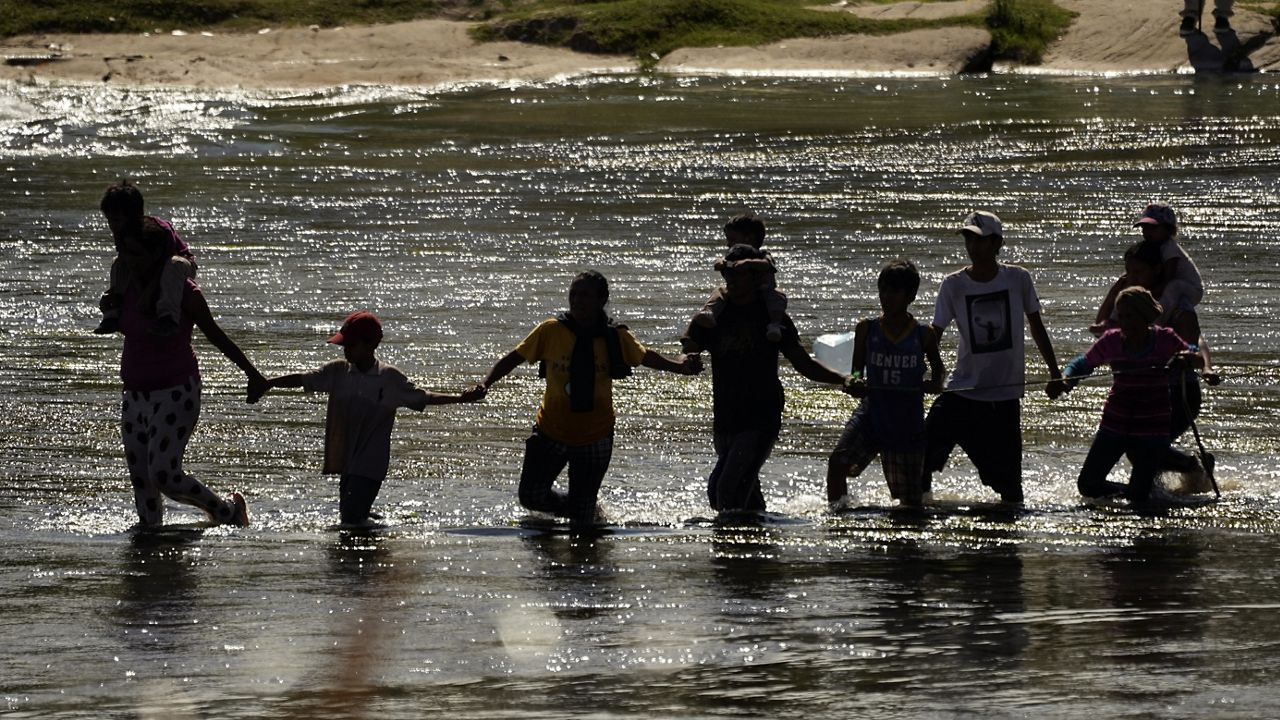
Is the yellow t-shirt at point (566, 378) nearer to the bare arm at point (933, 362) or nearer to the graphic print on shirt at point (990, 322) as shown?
the bare arm at point (933, 362)

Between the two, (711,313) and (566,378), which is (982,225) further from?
(566,378)

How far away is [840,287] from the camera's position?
660 inches

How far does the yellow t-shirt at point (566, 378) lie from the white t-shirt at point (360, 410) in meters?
0.53

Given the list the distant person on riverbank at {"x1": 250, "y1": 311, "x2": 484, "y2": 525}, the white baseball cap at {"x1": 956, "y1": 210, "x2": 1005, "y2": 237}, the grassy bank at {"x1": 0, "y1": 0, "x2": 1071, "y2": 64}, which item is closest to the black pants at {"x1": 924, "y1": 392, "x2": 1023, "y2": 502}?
the white baseball cap at {"x1": 956, "y1": 210, "x2": 1005, "y2": 237}

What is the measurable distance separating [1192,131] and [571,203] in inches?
444

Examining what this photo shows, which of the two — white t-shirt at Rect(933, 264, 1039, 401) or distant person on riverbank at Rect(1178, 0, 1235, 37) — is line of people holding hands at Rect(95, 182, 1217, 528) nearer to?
white t-shirt at Rect(933, 264, 1039, 401)

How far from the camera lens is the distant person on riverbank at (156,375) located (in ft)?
27.2

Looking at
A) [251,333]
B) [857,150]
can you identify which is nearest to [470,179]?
[857,150]

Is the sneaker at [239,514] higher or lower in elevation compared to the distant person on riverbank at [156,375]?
lower

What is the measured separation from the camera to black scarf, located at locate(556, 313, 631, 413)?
8727mm

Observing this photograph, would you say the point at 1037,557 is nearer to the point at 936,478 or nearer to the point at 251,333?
the point at 936,478

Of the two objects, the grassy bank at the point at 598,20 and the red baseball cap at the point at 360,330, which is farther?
the grassy bank at the point at 598,20

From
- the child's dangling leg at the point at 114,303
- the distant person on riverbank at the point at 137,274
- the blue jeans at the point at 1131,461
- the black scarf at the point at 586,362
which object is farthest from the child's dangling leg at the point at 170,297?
the blue jeans at the point at 1131,461

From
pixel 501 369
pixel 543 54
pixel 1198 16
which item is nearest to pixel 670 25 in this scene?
pixel 543 54
